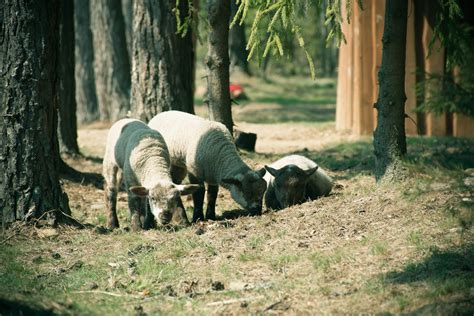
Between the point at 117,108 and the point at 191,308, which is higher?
the point at 117,108

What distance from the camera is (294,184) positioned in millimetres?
10969

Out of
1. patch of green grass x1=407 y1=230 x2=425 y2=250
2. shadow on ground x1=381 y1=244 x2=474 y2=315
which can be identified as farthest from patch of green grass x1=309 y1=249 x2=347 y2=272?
patch of green grass x1=407 y1=230 x2=425 y2=250

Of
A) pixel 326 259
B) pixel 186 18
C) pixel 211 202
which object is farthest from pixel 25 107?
pixel 326 259

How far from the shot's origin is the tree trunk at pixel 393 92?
9.57m

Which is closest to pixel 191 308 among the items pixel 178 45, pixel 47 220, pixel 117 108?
pixel 47 220

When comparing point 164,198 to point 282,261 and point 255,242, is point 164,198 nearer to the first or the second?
point 255,242

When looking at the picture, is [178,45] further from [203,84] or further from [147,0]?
[203,84]

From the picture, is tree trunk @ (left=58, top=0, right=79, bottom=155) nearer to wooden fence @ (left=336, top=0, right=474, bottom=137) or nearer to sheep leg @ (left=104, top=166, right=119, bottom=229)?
sheep leg @ (left=104, top=166, right=119, bottom=229)

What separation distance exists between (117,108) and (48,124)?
1248 centimetres

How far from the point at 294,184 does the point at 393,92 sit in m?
2.20

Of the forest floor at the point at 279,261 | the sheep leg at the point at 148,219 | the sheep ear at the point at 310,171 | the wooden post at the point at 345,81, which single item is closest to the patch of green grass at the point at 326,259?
the forest floor at the point at 279,261

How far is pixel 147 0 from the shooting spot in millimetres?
13461

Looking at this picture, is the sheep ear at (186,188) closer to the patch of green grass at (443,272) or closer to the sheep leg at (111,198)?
the sheep leg at (111,198)

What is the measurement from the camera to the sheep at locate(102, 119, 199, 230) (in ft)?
32.2
